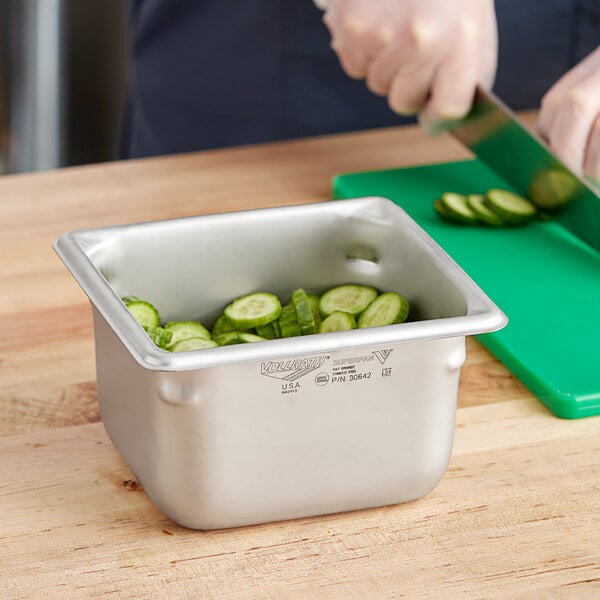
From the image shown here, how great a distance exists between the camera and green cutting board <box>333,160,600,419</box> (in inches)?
45.9

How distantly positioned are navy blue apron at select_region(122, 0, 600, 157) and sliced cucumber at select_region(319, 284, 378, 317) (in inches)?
33.9

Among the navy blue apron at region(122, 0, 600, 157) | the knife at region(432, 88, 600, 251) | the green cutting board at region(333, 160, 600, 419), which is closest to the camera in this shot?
the green cutting board at region(333, 160, 600, 419)

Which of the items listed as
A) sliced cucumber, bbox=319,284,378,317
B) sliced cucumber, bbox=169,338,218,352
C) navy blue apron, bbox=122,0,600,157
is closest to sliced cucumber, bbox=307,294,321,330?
sliced cucumber, bbox=319,284,378,317

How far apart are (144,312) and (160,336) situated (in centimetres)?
5

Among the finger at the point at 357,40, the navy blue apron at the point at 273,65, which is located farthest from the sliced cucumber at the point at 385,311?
the navy blue apron at the point at 273,65

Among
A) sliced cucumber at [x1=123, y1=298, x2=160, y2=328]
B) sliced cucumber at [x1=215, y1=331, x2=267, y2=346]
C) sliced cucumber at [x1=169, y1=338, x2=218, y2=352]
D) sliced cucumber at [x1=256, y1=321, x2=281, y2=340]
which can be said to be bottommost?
sliced cucumber at [x1=256, y1=321, x2=281, y2=340]

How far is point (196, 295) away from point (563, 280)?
1.61ft

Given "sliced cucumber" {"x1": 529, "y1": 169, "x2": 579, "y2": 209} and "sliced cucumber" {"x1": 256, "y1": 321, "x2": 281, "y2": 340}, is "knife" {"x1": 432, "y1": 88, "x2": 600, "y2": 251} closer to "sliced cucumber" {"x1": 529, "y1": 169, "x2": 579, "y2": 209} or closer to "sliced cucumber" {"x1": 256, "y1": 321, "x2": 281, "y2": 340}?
"sliced cucumber" {"x1": 529, "y1": 169, "x2": 579, "y2": 209}

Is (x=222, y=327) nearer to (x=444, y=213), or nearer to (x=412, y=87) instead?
(x=444, y=213)

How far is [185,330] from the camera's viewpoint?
1.03 meters

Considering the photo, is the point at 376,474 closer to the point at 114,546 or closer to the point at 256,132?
the point at 114,546

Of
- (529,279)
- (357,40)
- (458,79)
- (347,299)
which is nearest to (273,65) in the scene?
(357,40)

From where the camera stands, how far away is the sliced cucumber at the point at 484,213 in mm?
1499

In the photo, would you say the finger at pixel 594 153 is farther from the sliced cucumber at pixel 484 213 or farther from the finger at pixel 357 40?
the finger at pixel 357 40
